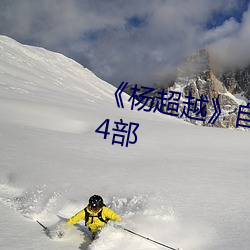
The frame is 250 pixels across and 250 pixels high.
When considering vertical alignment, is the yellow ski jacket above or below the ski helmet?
below

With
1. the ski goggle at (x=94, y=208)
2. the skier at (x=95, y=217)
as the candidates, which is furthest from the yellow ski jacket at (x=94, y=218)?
the ski goggle at (x=94, y=208)

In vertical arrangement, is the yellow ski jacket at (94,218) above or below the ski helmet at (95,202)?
below

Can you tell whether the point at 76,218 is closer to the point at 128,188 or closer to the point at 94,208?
the point at 94,208

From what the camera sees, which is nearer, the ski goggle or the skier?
the ski goggle

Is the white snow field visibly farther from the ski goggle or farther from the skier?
the ski goggle

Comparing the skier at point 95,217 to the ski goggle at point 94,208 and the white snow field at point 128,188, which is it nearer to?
the ski goggle at point 94,208

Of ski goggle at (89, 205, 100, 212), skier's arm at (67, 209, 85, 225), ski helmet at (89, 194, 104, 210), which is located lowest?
skier's arm at (67, 209, 85, 225)

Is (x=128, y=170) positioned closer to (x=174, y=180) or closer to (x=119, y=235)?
(x=174, y=180)

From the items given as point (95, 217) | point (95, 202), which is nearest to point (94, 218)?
point (95, 217)

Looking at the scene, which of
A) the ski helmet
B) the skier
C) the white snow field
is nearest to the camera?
the white snow field

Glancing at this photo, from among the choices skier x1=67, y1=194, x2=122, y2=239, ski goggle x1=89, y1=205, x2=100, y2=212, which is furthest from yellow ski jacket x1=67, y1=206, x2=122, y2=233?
ski goggle x1=89, y1=205, x2=100, y2=212

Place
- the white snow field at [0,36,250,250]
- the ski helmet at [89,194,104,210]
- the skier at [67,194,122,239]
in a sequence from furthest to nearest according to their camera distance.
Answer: the skier at [67,194,122,239]
the ski helmet at [89,194,104,210]
the white snow field at [0,36,250,250]

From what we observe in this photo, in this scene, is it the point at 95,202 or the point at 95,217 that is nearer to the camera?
the point at 95,202

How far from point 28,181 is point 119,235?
3.54m
